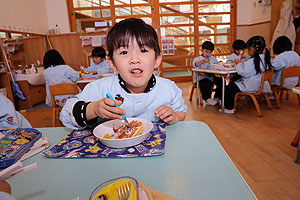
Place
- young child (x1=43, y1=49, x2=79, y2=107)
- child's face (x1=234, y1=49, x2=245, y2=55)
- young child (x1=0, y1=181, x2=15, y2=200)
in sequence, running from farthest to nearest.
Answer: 1. child's face (x1=234, y1=49, x2=245, y2=55)
2. young child (x1=43, y1=49, x2=79, y2=107)
3. young child (x1=0, y1=181, x2=15, y2=200)

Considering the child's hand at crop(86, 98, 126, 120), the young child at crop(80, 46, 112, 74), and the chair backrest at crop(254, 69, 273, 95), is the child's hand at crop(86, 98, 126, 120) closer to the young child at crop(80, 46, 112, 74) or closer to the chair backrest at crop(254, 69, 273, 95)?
the chair backrest at crop(254, 69, 273, 95)

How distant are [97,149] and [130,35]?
48 centimetres

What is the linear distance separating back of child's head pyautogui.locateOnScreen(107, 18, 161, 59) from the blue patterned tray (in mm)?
385

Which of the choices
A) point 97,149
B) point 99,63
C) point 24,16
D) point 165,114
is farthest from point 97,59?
point 97,149

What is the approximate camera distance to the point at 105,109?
0.70 metres

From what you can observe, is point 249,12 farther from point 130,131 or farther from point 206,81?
point 130,131

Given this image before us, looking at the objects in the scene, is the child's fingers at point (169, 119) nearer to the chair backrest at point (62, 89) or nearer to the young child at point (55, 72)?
the chair backrest at point (62, 89)

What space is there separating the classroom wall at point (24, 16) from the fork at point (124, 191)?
4861 mm

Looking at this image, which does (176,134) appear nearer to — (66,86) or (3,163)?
(3,163)

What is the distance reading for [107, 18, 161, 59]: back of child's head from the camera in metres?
0.85

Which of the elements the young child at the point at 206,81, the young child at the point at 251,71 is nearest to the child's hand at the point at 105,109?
the young child at the point at 251,71

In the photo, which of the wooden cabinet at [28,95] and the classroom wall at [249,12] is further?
the classroom wall at [249,12]

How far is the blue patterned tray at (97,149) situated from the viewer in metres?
0.58

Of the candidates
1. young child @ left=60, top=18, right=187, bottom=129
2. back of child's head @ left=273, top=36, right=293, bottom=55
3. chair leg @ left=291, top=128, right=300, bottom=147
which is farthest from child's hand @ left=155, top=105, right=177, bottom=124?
back of child's head @ left=273, top=36, right=293, bottom=55
